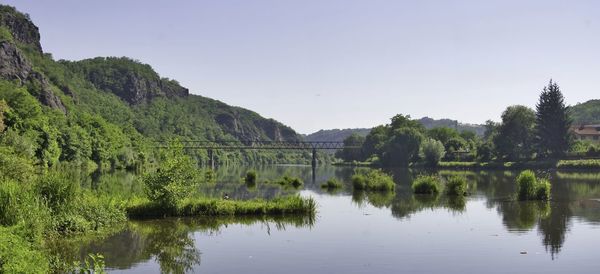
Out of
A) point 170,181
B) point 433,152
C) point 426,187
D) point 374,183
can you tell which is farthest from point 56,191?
point 433,152

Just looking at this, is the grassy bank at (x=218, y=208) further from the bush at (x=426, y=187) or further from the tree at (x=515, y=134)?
the tree at (x=515, y=134)

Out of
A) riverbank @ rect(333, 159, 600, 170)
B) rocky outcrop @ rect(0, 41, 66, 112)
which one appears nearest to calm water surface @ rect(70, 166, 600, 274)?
riverbank @ rect(333, 159, 600, 170)

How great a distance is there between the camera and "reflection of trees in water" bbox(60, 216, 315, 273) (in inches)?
962

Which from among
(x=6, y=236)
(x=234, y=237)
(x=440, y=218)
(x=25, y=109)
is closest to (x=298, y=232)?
(x=234, y=237)

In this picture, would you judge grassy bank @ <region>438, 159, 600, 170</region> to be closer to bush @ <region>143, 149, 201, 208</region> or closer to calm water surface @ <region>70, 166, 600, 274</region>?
calm water surface @ <region>70, 166, 600, 274</region>

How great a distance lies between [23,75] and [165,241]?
16320cm

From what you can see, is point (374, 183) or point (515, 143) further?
point (515, 143)

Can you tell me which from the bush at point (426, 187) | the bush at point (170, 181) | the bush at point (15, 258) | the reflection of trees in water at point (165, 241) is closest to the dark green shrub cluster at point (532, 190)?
the bush at point (426, 187)

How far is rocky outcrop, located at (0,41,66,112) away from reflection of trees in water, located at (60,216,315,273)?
139 metres

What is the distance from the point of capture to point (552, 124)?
142 meters

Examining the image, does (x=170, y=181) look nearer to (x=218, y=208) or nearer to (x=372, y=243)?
(x=218, y=208)

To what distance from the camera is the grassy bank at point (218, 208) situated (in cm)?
3794

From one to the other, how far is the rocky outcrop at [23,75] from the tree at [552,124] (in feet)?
421

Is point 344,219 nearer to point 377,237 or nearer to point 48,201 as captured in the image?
point 377,237
